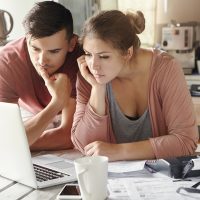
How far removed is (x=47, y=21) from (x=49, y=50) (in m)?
0.11

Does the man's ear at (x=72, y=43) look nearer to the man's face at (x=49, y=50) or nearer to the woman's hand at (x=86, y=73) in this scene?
the man's face at (x=49, y=50)

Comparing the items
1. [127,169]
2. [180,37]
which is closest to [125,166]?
[127,169]

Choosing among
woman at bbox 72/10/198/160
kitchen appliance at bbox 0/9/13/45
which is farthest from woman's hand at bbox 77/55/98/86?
kitchen appliance at bbox 0/9/13/45

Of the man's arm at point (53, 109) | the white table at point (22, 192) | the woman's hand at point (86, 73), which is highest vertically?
the woman's hand at point (86, 73)

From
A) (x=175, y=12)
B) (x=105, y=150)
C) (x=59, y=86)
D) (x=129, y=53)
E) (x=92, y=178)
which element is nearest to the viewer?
(x=92, y=178)

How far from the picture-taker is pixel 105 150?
50.2 inches

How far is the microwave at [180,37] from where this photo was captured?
126 inches

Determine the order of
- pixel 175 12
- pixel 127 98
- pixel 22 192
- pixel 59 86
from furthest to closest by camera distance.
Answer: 1. pixel 175 12
2. pixel 59 86
3. pixel 127 98
4. pixel 22 192

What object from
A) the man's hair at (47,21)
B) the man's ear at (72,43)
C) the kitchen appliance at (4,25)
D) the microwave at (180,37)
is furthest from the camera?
the microwave at (180,37)

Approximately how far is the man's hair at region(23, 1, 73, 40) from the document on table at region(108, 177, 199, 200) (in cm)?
73

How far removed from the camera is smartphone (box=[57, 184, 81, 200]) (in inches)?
38.6

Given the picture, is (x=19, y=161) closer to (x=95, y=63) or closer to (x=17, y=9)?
(x=95, y=63)

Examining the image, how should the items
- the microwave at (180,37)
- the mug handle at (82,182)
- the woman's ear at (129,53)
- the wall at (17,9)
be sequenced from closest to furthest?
the mug handle at (82,182), the woman's ear at (129,53), the wall at (17,9), the microwave at (180,37)

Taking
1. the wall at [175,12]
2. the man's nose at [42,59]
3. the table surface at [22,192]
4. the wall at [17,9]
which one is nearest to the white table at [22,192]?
the table surface at [22,192]
